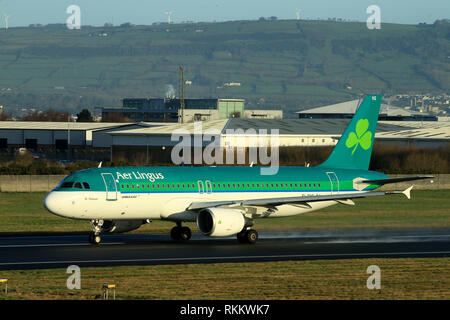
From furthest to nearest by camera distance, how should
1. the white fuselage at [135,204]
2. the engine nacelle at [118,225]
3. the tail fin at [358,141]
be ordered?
the tail fin at [358,141], the engine nacelle at [118,225], the white fuselage at [135,204]

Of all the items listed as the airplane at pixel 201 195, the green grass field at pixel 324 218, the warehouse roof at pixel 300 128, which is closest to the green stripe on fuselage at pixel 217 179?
the airplane at pixel 201 195

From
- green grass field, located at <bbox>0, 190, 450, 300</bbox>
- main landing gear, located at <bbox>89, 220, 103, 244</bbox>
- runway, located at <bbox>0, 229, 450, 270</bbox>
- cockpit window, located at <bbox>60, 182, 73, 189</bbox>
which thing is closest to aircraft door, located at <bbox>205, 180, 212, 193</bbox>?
runway, located at <bbox>0, 229, 450, 270</bbox>

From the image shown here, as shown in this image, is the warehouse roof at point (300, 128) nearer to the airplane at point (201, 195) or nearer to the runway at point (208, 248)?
the airplane at point (201, 195)

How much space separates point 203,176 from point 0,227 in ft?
49.5

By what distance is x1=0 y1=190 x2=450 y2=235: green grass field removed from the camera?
5144 centimetres

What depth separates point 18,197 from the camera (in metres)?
69.4

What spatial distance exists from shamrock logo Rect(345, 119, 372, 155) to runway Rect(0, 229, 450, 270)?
521cm

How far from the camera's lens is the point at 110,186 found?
40000mm

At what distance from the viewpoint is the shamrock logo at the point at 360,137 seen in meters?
48.9

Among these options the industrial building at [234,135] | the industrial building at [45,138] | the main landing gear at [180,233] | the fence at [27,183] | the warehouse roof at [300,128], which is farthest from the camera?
the industrial building at [45,138]

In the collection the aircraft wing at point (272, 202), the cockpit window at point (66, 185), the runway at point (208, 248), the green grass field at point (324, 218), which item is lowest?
the green grass field at point (324, 218)

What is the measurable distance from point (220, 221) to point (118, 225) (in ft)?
19.6

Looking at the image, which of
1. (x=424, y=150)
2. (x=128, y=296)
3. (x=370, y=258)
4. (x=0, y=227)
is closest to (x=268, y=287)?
(x=128, y=296)

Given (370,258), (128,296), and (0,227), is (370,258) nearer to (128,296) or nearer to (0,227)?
(128,296)
